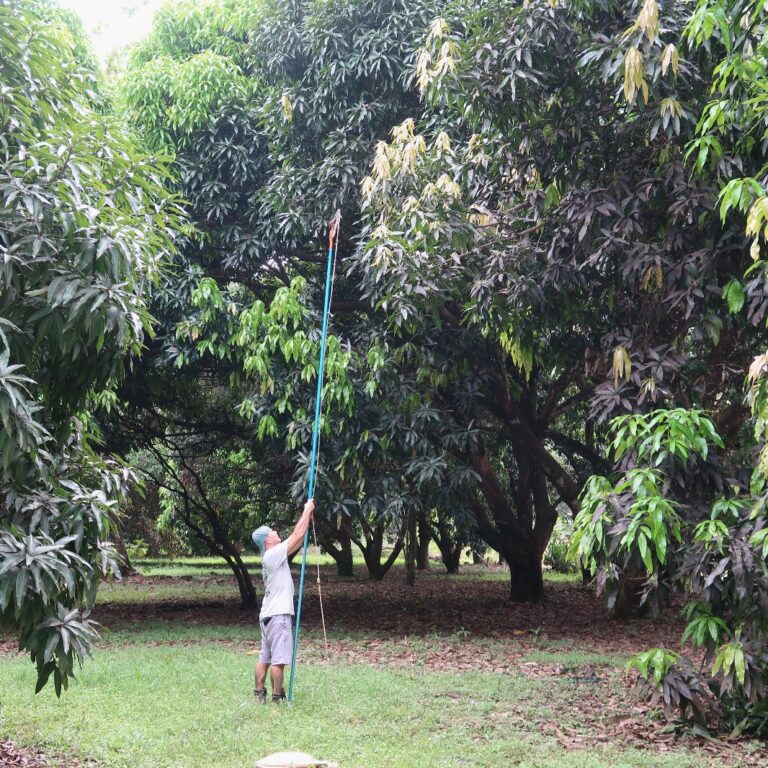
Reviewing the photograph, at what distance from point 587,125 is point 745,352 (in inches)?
120

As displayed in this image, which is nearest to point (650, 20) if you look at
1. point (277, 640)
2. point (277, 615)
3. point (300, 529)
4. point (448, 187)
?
point (448, 187)

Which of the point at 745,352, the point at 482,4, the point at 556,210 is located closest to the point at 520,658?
the point at 745,352

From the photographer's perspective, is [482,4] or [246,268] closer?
[482,4]

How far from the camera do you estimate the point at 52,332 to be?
4328 millimetres

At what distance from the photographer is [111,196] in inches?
207

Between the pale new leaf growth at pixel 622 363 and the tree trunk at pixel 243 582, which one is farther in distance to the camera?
the tree trunk at pixel 243 582

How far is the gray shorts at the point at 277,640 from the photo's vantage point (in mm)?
7008

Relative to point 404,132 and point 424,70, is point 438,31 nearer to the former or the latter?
point 424,70

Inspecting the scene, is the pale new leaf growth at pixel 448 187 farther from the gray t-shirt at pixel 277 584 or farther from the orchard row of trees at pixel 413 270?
the gray t-shirt at pixel 277 584

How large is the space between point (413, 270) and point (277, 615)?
3399 millimetres

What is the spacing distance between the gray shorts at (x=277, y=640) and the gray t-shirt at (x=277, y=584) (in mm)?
55

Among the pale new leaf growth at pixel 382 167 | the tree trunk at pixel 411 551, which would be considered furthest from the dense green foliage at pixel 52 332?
the tree trunk at pixel 411 551

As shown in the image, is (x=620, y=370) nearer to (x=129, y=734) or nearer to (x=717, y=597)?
(x=717, y=597)

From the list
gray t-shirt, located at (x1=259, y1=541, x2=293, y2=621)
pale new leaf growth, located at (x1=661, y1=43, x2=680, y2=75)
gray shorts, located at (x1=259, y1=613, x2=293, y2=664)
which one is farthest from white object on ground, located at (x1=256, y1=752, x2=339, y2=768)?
pale new leaf growth, located at (x1=661, y1=43, x2=680, y2=75)
